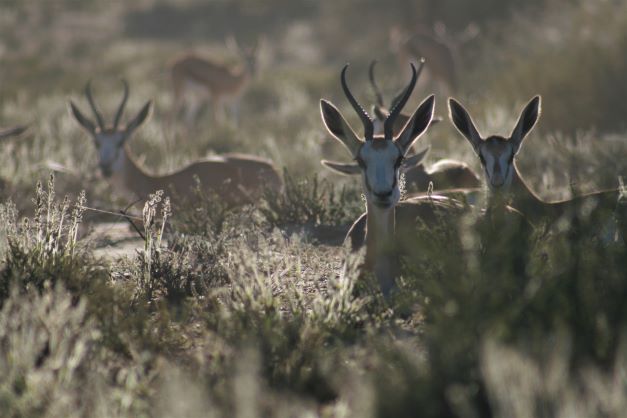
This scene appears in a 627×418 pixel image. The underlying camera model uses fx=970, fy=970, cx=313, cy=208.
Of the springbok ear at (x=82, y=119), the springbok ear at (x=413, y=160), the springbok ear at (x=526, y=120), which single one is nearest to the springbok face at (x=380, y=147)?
the springbok ear at (x=413, y=160)

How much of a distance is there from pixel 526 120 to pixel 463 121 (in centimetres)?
45

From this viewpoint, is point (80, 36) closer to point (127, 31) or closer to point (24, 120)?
point (127, 31)

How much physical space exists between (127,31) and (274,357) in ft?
128

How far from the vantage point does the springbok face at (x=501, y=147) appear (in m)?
6.71

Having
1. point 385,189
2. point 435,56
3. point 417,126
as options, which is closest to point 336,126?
point 417,126

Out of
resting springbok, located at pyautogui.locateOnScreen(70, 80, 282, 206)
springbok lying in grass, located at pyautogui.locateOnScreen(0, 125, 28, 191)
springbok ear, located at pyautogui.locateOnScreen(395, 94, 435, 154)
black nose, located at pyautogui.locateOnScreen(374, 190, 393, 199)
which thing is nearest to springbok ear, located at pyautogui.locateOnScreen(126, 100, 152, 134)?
resting springbok, located at pyautogui.locateOnScreen(70, 80, 282, 206)

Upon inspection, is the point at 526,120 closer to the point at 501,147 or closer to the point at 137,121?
the point at 501,147

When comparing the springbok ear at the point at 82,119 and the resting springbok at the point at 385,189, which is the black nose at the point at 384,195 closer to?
the resting springbok at the point at 385,189

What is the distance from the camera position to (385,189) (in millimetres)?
5770

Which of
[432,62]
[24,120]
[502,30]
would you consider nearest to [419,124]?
[24,120]

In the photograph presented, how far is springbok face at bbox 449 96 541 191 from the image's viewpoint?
671 cm

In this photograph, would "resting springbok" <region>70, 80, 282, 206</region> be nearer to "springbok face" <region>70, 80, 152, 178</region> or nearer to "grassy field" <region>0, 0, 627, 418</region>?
"springbok face" <region>70, 80, 152, 178</region>

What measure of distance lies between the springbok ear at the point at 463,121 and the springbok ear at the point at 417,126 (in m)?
0.56

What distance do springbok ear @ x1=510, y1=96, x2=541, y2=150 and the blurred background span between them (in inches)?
19.2
